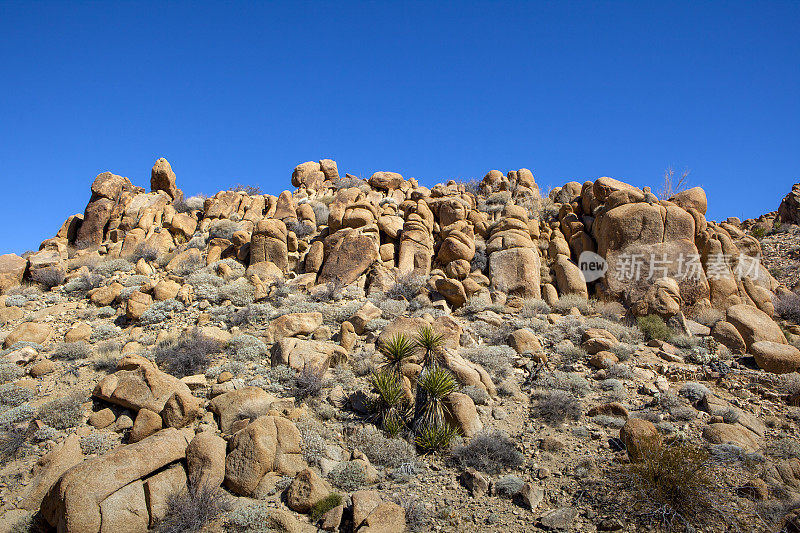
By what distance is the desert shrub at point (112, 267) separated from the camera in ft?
62.9

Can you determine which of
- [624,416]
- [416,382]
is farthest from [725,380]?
[416,382]

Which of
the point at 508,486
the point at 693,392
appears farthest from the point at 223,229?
the point at 693,392

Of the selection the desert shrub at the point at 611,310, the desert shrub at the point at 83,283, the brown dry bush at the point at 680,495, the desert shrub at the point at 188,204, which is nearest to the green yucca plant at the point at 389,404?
the brown dry bush at the point at 680,495

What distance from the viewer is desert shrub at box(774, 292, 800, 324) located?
16.6 meters

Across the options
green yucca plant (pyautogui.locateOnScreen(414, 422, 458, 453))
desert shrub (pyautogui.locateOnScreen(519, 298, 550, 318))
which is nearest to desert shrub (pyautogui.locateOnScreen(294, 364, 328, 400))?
green yucca plant (pyautogui.locateOnScreen(414, 422, 458, 453))

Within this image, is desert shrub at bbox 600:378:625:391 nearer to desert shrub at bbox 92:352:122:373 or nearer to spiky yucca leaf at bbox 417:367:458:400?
spiky yucca leaf at bbox 417:367:458:400

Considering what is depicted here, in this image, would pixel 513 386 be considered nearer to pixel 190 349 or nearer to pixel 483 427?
pixel 483 427

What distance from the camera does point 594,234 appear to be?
67.4ft

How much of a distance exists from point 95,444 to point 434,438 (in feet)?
22.4

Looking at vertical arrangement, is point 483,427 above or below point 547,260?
below

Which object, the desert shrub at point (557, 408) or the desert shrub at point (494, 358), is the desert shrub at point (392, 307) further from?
the desert shrub at point (557, 408)

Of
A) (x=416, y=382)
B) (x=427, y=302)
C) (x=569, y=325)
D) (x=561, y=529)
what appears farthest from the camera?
(x=427, y=302)

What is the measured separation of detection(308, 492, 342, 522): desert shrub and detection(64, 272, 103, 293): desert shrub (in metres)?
15.4

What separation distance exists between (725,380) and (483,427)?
7173 mm
